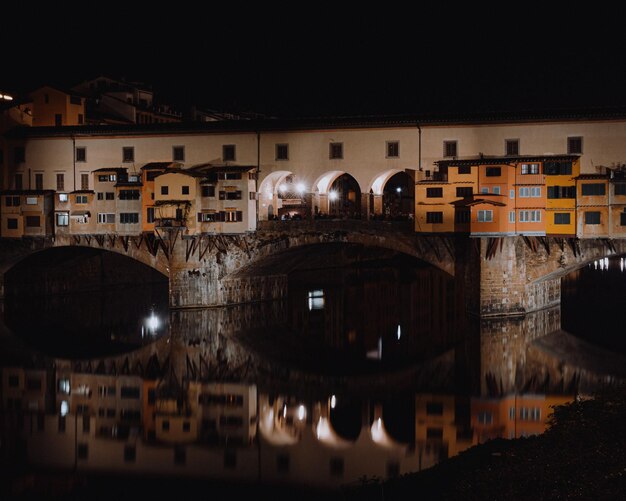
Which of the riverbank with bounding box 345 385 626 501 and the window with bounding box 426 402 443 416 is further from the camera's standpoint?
the window with bounding box 426 402 443 416

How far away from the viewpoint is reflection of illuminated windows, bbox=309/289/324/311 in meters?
42.5

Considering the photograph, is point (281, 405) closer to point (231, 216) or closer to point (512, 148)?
point (231, 216)

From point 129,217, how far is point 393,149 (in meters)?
14.5

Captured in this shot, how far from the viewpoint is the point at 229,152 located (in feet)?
133

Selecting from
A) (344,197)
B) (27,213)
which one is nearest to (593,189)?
(27,213)

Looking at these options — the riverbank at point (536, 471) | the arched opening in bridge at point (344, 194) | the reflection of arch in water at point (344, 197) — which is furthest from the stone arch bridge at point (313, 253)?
the arched opening in bridge at point (344, 194)

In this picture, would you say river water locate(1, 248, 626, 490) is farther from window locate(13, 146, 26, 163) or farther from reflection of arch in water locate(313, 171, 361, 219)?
reflection of arch in water locate(313, 171, 361, 219)

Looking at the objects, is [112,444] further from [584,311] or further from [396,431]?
[584,311]

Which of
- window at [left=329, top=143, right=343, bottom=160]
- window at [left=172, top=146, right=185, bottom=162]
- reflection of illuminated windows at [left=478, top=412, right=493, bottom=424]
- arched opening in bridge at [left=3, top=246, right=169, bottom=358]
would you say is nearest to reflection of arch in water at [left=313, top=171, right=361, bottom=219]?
window at [left=329, top=143, right=343, bottom=160]

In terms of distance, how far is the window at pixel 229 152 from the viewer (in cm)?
4050

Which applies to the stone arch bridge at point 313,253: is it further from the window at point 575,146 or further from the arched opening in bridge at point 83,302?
the window at point 575,146

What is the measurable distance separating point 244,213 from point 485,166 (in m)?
12.2

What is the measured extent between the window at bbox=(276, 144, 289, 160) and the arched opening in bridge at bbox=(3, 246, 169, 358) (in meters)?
9.93

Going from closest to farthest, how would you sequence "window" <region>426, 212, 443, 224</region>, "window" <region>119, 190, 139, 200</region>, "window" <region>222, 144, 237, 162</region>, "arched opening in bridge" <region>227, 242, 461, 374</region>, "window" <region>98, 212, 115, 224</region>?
1. "arched opening in bridge" <region>227, 242, 461, 374</region>
2. "window" <region>426, 212, 443, 224</region>
3. "window" <region>222, 144, 237, 162</region>
4. "window" <region>119, 190, 139, 200</region>
5. "window" <region>98, 212, 115, 224</region>
